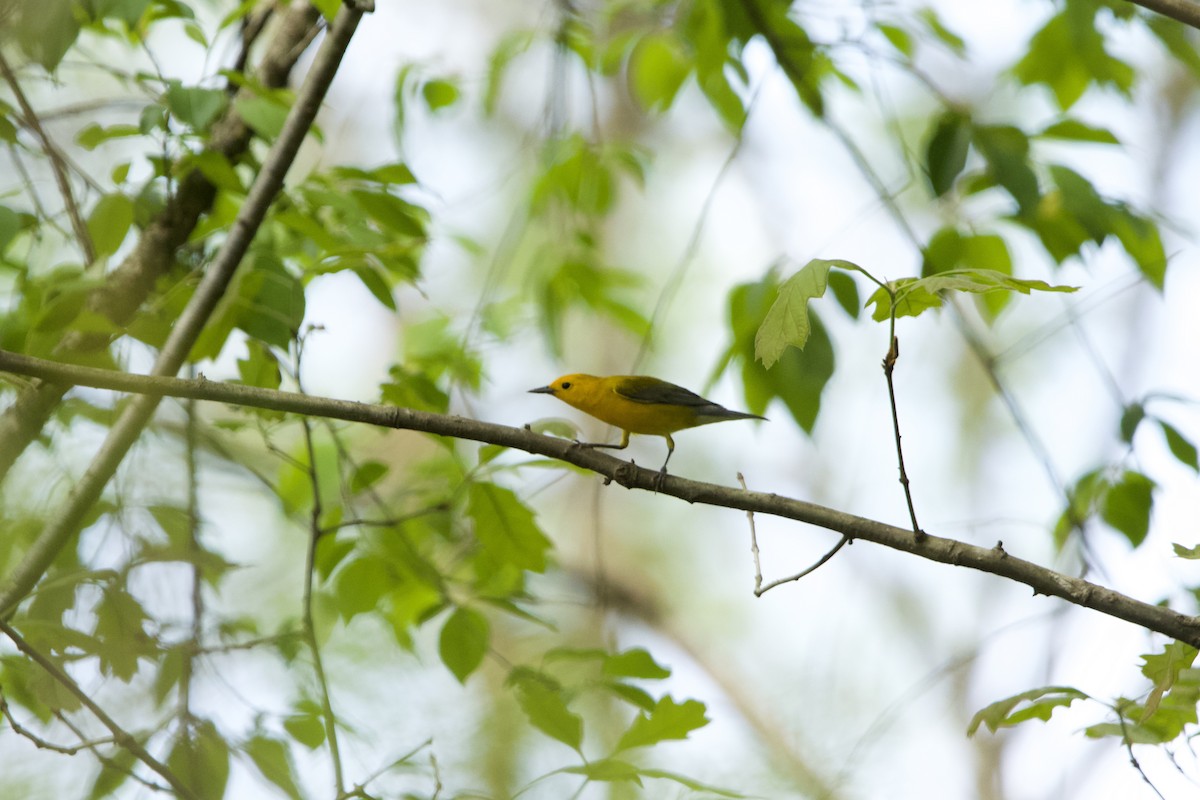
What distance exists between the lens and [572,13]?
4.16m

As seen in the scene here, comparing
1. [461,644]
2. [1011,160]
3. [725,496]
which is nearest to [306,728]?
[461,644]

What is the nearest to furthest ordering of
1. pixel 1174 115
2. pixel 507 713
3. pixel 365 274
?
pixel 365 274, pixel 507 713, pixel 1174 115

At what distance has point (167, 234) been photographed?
10.7 ft

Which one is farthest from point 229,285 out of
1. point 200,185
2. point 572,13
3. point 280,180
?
point 572,13

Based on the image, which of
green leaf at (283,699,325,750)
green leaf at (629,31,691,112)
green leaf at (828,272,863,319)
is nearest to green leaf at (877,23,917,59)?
green leaf at (629,31,691,112)

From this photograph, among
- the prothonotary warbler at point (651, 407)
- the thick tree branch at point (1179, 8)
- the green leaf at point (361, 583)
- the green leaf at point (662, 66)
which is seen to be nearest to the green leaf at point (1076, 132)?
the thick tree branch at point (1179, 8)

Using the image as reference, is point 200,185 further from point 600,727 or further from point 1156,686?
point 600,727

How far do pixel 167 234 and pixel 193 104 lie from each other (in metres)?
0.77

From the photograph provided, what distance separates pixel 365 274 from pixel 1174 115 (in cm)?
930

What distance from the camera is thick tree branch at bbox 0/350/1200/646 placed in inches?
76.8

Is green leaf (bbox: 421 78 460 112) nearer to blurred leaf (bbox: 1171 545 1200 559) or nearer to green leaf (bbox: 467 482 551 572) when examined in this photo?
green leaf (bbox: 467 482 551 572)

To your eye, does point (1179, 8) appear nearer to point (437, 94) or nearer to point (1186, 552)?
point (1186, 552)

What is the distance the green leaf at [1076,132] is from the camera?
10.6 feet

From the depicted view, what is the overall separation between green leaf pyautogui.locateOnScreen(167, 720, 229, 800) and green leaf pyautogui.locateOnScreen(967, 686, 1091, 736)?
1.78 m
